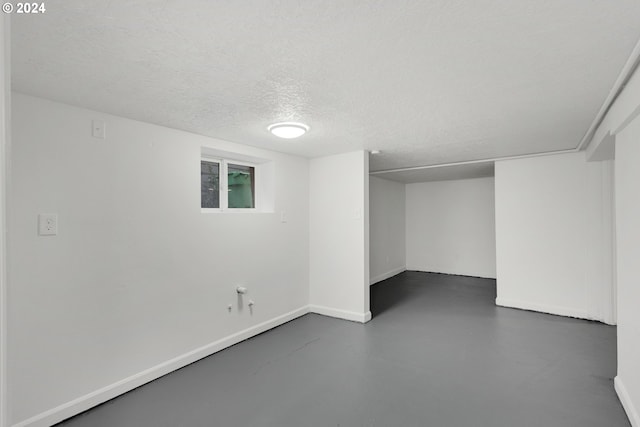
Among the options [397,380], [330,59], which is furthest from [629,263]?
[330,59]

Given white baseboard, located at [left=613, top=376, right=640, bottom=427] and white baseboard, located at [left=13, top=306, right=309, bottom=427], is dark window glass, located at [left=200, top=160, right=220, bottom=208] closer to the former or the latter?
white baseboard, located at [left=13, top=306, right=309, bottom=427]

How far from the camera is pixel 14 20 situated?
1205 millimetres

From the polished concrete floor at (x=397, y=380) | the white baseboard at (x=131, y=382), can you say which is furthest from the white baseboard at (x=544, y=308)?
the white baseboard at (x=131, y=382)

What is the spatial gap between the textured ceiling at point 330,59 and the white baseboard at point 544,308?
2480 millimetres

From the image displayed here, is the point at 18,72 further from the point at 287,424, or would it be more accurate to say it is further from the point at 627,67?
the point at 627,67

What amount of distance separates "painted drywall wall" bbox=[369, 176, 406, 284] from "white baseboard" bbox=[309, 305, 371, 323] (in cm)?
190

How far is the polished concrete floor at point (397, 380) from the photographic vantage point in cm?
204

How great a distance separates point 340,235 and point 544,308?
2725 mm

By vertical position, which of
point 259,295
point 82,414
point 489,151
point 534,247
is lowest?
point 82,414

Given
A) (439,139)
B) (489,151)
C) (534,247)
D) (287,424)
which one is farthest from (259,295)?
(534,247)

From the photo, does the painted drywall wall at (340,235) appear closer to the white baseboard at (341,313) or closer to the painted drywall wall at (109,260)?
the white baseboard at (341,313)

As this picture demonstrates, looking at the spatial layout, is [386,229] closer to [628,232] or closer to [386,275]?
[386,275]

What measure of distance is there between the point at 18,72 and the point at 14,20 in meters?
0.61

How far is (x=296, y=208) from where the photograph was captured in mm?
4008
